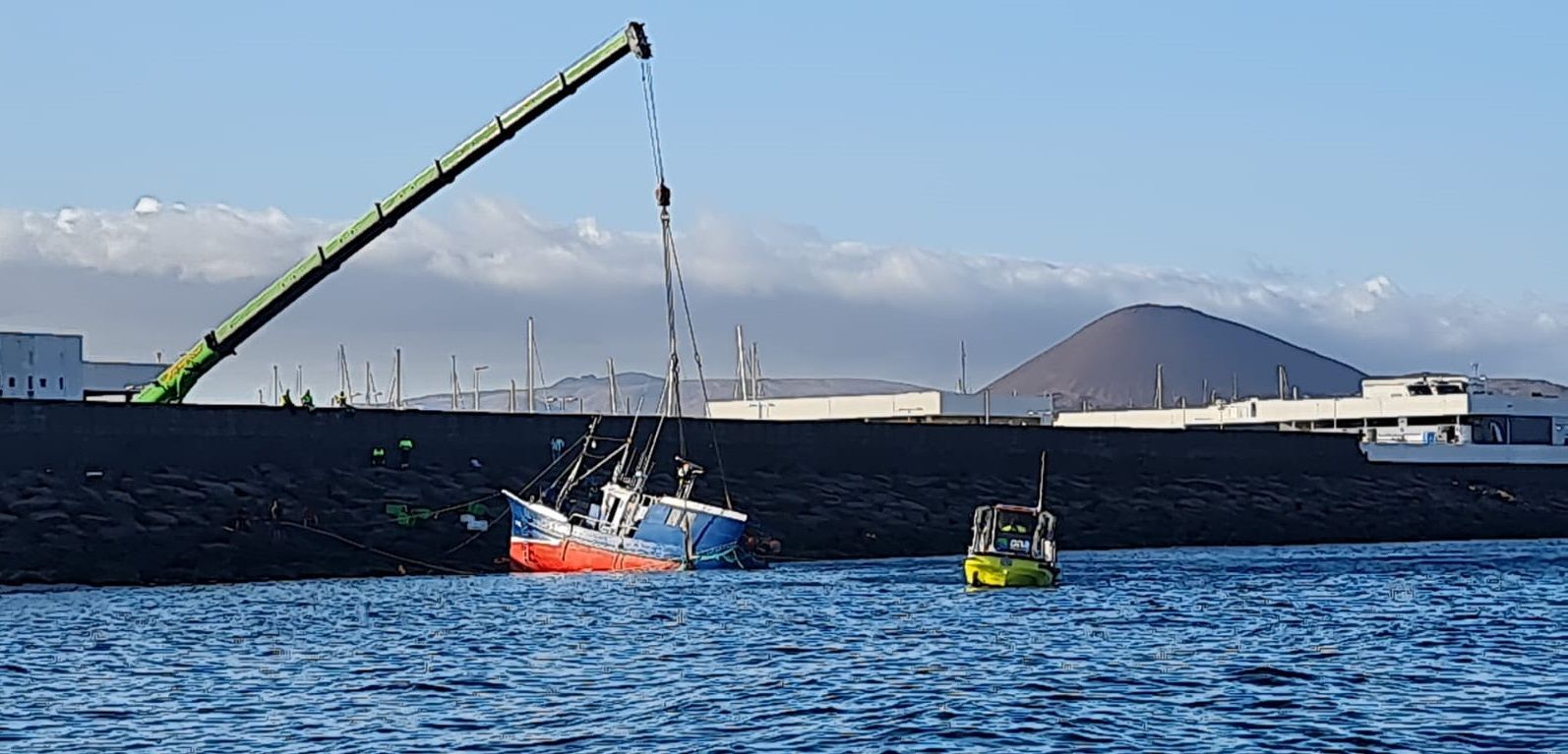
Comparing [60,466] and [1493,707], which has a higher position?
[60,466]

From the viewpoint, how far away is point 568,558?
6669 centimetres

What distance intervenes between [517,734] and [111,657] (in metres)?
13.6

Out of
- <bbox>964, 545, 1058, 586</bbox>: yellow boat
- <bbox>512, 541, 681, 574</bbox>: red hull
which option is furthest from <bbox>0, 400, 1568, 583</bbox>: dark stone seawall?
<bbox>964, 545, 1058, 586</bbox>: yellow boat

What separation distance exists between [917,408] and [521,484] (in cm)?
5137

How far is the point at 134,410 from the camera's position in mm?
65500

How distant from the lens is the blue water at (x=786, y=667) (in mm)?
30344

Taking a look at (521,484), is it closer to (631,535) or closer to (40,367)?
(631,535)

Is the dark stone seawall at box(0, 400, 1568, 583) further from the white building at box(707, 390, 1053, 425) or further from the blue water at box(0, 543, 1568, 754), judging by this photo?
the white building at box(707, 390, 1053, 425)

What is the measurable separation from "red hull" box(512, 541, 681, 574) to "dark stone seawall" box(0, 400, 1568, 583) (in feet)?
5.78

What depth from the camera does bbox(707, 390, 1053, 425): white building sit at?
120562 mm

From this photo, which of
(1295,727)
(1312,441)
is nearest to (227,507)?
(1295,727)

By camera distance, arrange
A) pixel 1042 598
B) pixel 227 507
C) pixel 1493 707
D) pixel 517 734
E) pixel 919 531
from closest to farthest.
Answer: pixel 517 734 → pixel 1493 707 → pixel 1042 598 → pixel 227 507 → pixel 919 531

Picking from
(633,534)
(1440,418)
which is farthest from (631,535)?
(1440,418)

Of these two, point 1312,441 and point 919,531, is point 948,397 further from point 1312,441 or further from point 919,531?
point 919,531
